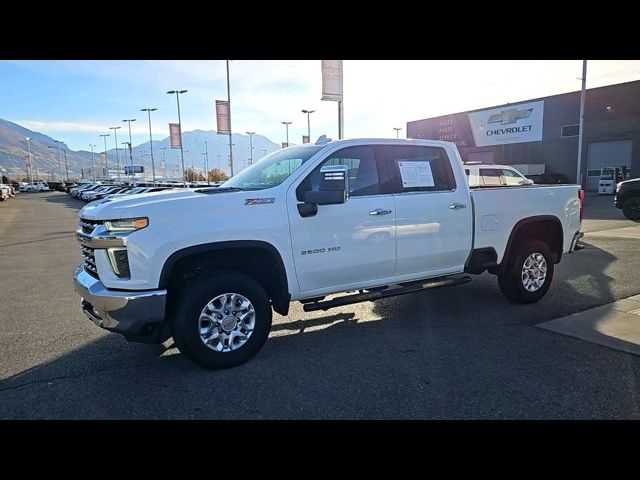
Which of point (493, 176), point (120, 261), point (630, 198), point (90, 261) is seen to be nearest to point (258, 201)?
point (120, 261)

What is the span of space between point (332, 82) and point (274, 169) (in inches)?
439

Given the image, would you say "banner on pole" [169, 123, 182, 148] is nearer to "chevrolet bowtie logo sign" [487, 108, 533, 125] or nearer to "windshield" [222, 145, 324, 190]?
"chevrolet bowtie logo sign" [487, 108, 533, 125]

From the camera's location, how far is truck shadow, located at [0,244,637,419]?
336cm

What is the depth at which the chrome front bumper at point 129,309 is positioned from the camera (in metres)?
3.66

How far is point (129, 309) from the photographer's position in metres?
3.65

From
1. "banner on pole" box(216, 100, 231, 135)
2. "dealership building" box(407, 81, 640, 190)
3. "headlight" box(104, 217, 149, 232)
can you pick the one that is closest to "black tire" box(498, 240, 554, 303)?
"headlight" box(104, 217, 149, 232)

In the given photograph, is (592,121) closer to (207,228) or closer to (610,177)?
(610,177)

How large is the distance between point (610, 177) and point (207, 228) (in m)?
36.0

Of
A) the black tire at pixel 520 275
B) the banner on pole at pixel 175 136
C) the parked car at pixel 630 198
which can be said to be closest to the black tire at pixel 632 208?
the parked car at pixel 630 198

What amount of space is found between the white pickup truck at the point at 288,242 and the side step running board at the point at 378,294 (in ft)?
0.07

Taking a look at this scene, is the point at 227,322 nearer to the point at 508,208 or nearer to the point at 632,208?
the point at 508,208

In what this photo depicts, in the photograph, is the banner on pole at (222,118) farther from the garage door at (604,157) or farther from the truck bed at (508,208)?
the garage door at (604,157)

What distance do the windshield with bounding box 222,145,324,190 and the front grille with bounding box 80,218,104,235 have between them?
4.80 feet
